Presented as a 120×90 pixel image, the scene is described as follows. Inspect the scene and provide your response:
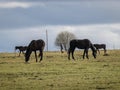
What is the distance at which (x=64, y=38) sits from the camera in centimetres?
13888

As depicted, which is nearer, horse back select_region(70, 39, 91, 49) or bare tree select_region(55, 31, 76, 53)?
horse back select_region(70, 39, 91, 49)

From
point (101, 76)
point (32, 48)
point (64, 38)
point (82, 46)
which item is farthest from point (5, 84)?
point (64, 38)

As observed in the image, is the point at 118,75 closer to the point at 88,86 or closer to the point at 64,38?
the point at 88,86

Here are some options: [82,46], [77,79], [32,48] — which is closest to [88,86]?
[77,79]

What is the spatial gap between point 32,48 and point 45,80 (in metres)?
25.0

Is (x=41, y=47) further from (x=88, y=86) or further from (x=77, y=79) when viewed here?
(x=88, y=86)

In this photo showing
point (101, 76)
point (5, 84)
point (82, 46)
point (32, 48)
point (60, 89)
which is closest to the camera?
point (60, 89)

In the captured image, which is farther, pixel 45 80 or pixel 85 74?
pixel 85 74

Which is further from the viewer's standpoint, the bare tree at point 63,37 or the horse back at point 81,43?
the bare tree at point 63,37

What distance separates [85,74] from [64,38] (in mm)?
106821

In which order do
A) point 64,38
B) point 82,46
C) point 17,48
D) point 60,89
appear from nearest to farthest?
point 60,89 → point 82,46 → point 17,48 → point 64,38

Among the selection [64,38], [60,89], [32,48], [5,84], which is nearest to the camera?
[60,89]

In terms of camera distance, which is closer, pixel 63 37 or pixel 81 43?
pixel 81 43

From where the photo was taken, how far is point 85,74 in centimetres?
3212
